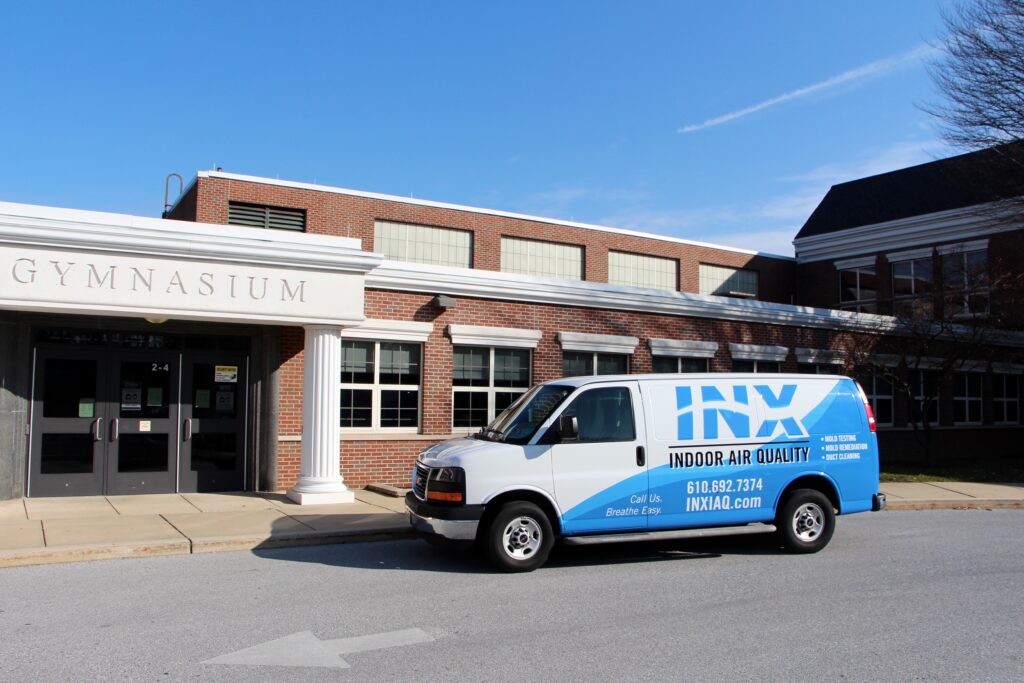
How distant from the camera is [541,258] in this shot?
3222cm

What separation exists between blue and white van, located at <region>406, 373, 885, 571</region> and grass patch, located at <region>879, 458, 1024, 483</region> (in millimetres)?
9079

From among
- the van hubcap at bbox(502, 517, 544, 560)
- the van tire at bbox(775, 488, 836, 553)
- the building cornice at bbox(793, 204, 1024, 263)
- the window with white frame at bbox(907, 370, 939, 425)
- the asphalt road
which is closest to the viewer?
the asphalt road

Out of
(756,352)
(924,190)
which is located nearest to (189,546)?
(756,352)

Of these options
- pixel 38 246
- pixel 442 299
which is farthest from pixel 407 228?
pixel 38 246

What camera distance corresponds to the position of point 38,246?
1098 cm

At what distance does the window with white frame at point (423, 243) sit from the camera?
29016 mm

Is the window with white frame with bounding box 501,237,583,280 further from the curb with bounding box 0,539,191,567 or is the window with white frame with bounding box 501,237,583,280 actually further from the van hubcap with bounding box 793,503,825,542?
the curb with bounding box 0,539,191,567

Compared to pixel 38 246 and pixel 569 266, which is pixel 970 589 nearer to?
pixel 38 246

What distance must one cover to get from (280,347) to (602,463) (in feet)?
23.8

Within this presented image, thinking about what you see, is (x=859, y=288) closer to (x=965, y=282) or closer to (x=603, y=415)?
(x=965, y=282)

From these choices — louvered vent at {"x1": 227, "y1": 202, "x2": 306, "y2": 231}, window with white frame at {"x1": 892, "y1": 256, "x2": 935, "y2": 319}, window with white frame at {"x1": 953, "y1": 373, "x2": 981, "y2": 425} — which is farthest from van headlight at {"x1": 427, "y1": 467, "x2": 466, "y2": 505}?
window with white frame at {"x1": 892, "y1": 256, "x2": 935, "y2": 319}

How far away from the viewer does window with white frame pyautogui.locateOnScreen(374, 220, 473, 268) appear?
95.2 feet

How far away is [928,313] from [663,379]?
17.5m

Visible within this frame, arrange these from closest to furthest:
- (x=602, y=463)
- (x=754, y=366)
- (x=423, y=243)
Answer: (x=602, y=463) → (x=754, y=366) → (x=423, y=243)
